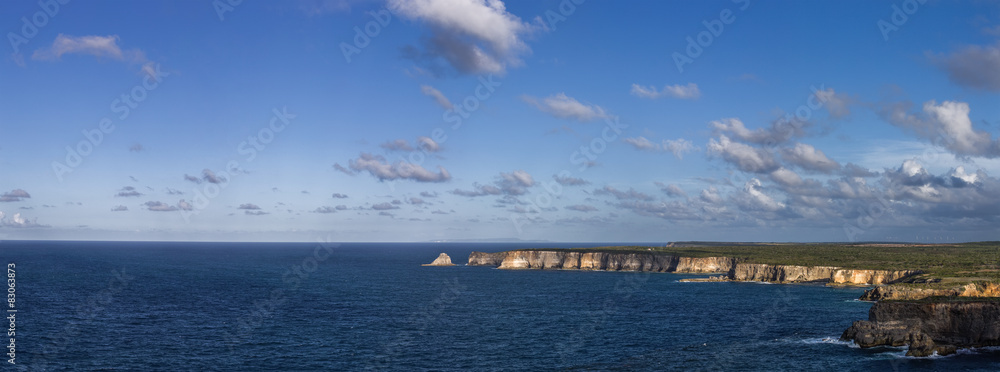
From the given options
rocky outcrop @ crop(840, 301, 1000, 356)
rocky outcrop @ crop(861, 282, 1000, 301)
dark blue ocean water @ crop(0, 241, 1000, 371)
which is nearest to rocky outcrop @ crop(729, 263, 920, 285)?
dark blue ocean water @ crop(0, 241, 1000, 371)

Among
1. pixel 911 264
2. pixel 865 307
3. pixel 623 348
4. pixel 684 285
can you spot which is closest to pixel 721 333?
pixel 623 348

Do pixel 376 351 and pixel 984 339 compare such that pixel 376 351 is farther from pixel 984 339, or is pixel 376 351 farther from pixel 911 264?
pixel 911 264

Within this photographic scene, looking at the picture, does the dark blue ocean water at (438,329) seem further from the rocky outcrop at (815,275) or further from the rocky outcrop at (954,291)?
the rocky outcrop at (815,275)

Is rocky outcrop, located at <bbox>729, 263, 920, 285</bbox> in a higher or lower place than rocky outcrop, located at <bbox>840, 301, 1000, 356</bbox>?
higher

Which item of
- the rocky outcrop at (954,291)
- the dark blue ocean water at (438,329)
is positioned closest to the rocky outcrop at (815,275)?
the dark blue ocean water at (438,329)

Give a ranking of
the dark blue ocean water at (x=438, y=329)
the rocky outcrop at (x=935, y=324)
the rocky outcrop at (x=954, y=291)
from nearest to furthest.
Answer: the dark blue ocean water at (x=438, y=329) → the rocky outcrop at (x=935, y=324) → the rocky outcrop at (x=954, y=291)

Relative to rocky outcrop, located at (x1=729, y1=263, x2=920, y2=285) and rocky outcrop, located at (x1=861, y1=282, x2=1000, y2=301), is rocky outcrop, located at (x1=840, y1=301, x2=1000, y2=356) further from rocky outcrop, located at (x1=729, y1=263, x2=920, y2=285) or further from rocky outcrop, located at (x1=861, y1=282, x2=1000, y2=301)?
rocky outcrop, located at (x1=729, y1=263, x2=920, y2=285)

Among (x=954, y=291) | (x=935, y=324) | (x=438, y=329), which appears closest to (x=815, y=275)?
(x=954, y=291)
